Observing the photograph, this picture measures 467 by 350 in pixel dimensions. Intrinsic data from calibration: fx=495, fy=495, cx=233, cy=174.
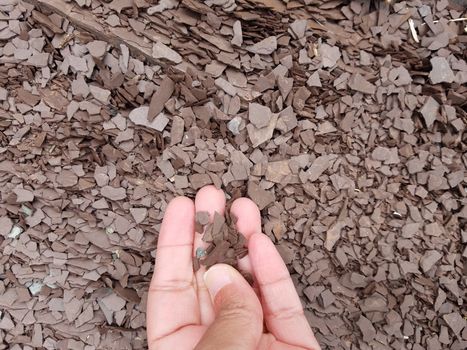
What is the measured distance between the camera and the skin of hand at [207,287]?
1466 mm

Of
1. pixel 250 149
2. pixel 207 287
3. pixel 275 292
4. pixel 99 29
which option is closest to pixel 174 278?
pixel 207 287

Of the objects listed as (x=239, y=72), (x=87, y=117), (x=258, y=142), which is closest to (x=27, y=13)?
(x=87, y=117)

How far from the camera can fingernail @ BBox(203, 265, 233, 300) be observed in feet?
4.78

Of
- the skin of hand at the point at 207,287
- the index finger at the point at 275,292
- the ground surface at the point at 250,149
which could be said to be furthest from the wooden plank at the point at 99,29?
the index finger at the point at 275,292

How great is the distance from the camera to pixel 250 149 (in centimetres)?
175

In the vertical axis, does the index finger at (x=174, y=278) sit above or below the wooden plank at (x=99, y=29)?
below

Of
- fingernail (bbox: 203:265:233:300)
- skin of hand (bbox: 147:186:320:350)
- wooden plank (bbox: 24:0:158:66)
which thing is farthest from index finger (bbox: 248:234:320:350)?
wooden plank (bbox: 24:0:158:66)

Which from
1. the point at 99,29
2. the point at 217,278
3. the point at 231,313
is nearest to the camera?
the point at 231,313

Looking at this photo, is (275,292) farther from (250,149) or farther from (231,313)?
(250,149)

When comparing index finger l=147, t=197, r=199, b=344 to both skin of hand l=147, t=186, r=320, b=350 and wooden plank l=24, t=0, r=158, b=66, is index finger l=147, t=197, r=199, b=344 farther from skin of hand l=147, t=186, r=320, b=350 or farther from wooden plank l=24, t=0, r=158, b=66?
wooden plank l=24, t=0, r=158, b=66

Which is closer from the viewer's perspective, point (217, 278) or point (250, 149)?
point (217, 278)

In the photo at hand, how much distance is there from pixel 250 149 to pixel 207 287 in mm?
508

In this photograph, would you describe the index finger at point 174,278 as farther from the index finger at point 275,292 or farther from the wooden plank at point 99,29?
the wooden plank at point 99,29

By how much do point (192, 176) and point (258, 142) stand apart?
26 centimetres
